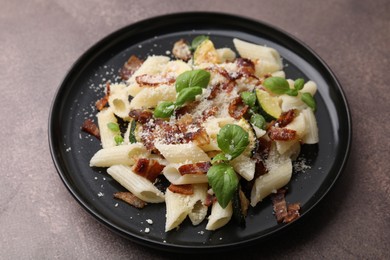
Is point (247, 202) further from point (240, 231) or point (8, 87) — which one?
point (8, 87)

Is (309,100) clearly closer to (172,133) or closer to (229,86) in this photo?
(229,86)

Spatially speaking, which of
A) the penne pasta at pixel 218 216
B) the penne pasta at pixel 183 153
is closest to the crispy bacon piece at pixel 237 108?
the penne pasta at pixel 183 153

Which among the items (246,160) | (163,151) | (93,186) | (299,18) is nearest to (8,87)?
(93,186)

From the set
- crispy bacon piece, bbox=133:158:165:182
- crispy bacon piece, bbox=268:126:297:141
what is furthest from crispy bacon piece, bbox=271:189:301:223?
crispy bacon piece, bbox=133:158:165:182

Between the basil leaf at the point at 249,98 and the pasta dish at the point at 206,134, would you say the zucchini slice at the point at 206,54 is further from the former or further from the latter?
the basil leaf at the point at 249,98

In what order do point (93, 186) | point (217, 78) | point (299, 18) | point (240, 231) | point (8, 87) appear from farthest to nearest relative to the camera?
point (299, 18) → point (8, 87) → point (217, 78) → point (93, 186) → point (240, 231)
